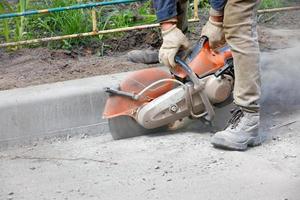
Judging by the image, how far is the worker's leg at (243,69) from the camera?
4211 millimetres

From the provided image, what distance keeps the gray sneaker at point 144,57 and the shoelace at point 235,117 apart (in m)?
1.21

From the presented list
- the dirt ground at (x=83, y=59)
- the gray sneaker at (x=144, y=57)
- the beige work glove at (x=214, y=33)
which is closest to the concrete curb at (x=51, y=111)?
the dirt ground at (x=83, y=59)

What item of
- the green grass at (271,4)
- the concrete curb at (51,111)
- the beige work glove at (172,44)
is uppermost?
the beige work glove at (172,44)

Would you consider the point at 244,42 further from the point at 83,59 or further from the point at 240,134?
the point at 83,59

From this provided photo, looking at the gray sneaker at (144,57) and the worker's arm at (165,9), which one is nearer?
the worker's arm at (165,9)

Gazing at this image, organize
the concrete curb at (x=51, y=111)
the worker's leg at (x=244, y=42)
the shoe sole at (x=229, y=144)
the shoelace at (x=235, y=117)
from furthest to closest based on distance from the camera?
the concrete curb at (x=51, y=111), the shoelace at (x=235, y=117), the shoe sole at (x=229, y=144), the worker's leg at (x=244, y=42)

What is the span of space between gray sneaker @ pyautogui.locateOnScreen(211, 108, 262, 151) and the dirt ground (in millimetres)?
1276

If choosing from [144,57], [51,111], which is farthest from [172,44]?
[144,57]

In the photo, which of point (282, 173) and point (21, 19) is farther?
point (21, 19)

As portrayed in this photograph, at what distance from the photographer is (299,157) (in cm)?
419

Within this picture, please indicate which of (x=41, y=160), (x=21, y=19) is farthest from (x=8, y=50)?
(x=41, y=160)

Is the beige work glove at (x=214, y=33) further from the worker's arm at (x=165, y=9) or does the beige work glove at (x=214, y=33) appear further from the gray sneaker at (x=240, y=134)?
the gray sneaker at (x=240, y=134)

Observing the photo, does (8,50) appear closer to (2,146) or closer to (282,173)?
(2,146)

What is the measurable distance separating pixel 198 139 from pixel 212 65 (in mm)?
484
